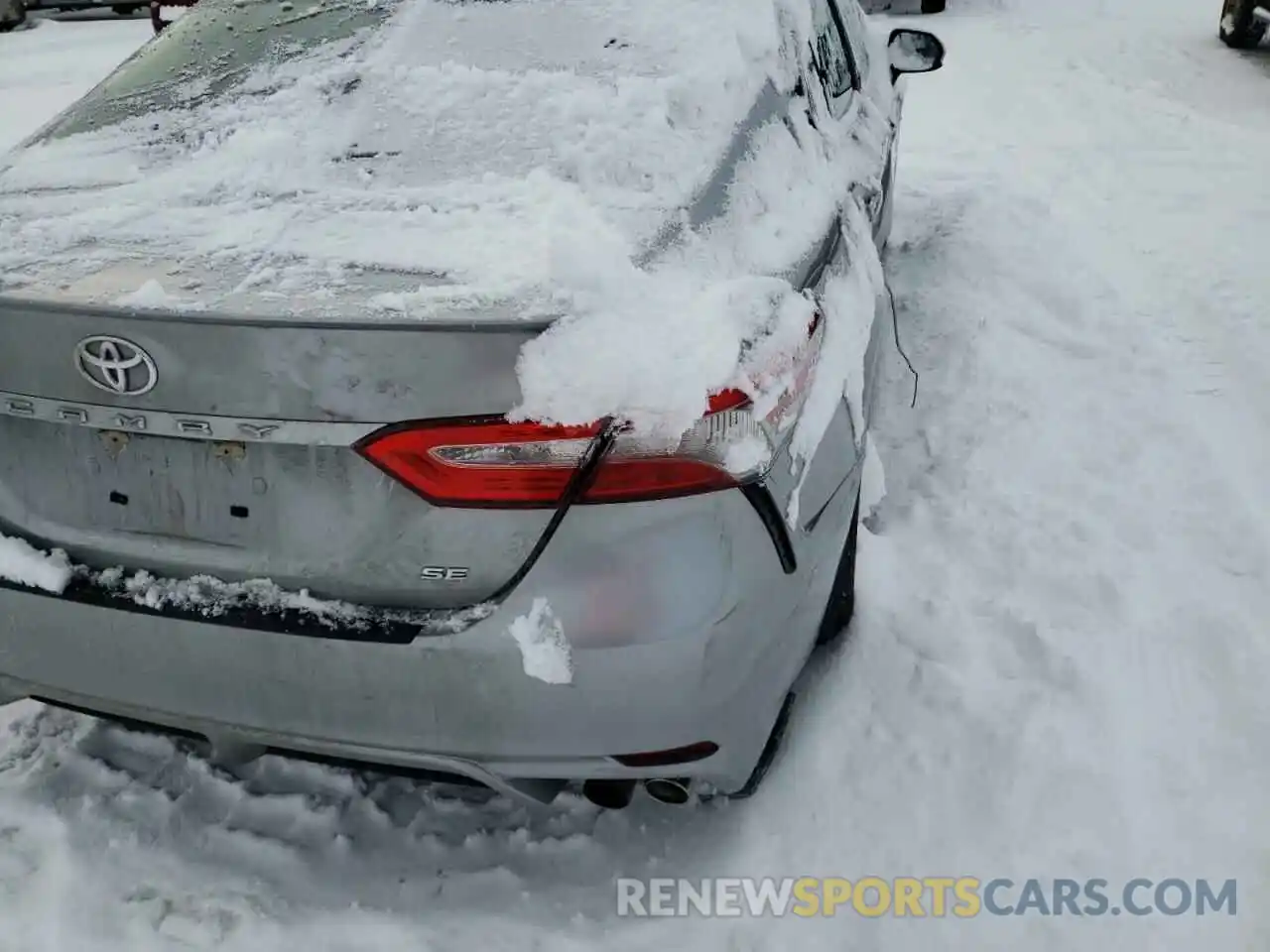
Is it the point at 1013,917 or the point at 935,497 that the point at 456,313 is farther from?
the point at 935,497

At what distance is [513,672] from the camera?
1.70 meters

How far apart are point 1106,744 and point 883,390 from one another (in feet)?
6.13

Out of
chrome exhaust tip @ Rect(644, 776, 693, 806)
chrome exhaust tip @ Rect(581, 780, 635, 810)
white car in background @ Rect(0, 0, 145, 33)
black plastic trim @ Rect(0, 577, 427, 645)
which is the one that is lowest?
white car in background @ Rect(0, 0, 145, 33)

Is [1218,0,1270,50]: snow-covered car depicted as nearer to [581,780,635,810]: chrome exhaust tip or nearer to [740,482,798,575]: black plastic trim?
[740,482,798,575]: black plastic trim

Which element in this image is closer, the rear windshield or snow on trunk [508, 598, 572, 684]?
snow on trunk [508, 598, 572, 684]

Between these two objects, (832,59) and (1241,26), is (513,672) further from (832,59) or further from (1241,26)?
(1241,26)

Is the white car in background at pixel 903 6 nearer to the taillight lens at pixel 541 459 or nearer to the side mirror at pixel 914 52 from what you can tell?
the side mirror at pixel 914 52

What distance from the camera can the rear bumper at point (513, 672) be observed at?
1681 millimetres

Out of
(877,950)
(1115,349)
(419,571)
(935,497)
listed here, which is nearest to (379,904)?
(419,571)

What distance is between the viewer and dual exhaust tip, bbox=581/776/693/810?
6.23 ft

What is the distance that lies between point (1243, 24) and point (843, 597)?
1055 centimetres

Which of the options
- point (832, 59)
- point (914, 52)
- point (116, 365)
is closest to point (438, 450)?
point (116, 365)

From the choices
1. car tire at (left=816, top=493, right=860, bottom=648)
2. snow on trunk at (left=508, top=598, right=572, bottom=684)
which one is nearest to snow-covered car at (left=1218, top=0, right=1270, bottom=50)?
car tire at (left=816, top=493, right=860, bottom=648)

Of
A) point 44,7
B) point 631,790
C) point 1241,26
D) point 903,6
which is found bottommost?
point 903,6
